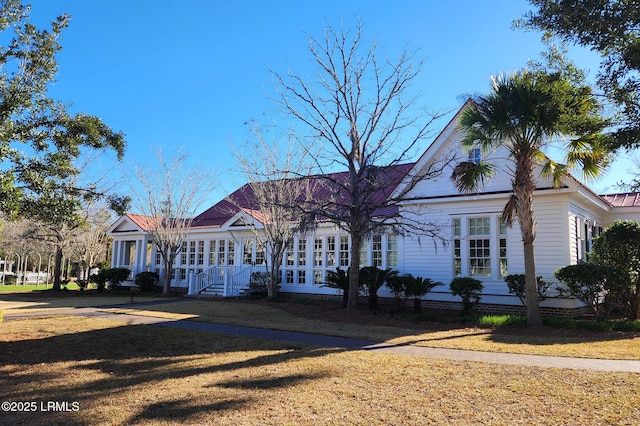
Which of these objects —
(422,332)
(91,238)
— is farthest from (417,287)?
(91,238)

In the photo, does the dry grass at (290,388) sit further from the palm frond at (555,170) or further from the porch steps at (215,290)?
the porch steps at (215,290)

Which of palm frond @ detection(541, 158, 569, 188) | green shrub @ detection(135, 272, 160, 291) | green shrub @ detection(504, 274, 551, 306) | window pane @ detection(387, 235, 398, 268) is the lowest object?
green shrub @ detection(135, 272, 160, 291)

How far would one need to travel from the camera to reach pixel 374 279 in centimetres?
1609

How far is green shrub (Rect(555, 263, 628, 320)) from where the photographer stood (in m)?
12.4

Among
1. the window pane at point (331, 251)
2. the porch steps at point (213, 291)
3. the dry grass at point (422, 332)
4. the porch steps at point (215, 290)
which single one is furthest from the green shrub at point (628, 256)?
the porch steps at point (213, 291)

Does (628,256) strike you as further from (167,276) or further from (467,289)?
(167,276)

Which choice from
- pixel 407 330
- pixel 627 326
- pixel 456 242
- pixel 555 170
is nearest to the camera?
pixel 627 326

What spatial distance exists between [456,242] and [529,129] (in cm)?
572

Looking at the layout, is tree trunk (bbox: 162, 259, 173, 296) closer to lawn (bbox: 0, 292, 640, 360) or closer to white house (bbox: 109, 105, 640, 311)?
white house (bbox: 109, 105, 640, 311)

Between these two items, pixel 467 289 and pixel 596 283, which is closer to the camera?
pixel 596 283

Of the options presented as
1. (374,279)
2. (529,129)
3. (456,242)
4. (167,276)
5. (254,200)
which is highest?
(529,129)

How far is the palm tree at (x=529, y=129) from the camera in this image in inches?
445

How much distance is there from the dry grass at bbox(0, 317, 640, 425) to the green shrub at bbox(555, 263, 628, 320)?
6.70m

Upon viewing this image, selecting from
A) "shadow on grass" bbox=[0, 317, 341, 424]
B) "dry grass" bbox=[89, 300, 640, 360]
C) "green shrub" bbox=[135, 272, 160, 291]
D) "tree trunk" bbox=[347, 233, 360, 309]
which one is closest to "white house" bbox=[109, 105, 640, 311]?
"tree trunk" bbox=[347, 233, 360, 309]
